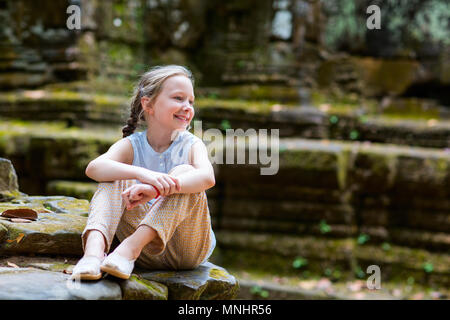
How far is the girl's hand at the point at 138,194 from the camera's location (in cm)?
181

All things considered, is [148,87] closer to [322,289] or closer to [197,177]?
[197,177]

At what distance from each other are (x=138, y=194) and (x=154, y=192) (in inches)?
2.4

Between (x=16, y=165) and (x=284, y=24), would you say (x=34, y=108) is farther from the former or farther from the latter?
(x=284, y=24)

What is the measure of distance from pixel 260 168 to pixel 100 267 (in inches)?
125

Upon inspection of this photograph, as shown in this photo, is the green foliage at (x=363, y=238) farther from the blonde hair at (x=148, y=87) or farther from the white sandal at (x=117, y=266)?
the white sandal at (x=117, y=266)

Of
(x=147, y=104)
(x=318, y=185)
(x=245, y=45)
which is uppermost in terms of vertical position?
(x=245, y=45)

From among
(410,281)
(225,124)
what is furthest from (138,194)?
(225,124)

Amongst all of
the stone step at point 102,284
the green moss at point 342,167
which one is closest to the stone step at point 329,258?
the green moss at point 342,167

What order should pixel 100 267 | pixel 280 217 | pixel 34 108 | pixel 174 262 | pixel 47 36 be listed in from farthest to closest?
pixel 47 36 → pixel 34 108 → pixel 280 217 → pixel 174 262 → pixel 100 267

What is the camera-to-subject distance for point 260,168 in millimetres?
4793

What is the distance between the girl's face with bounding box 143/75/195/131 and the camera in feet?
6.86

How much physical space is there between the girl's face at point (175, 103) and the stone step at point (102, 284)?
604 mm

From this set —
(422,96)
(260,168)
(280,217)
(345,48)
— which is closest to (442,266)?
(280,217)

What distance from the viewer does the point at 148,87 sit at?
7.05 feet
